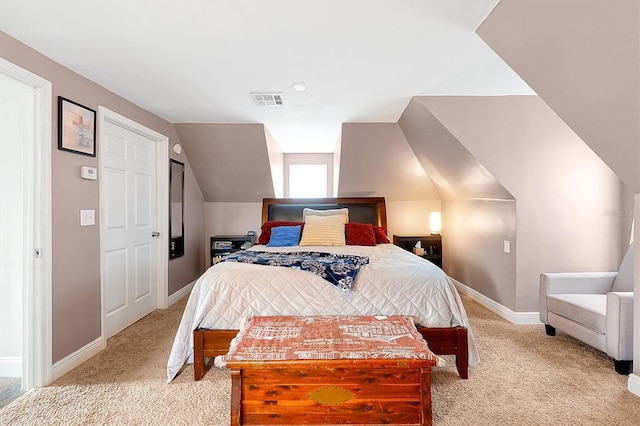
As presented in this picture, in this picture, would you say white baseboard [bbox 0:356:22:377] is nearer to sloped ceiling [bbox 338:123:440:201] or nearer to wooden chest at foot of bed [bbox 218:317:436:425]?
wooden chest at foot of bed [bbox 218:317:436:425]

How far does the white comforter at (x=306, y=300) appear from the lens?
2.16 metres

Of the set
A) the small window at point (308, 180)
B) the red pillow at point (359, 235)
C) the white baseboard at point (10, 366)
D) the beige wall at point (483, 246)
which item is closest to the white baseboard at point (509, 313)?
the beige wall at point (483, 246)

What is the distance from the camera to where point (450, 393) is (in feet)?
6.46

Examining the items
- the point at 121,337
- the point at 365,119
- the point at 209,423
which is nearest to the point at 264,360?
the point at 209,423

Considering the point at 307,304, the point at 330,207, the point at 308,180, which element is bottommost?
the point at 307,304

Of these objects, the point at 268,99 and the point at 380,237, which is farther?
the point at 380,237

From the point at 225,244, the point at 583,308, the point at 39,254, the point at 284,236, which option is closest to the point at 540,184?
the point at 583,308

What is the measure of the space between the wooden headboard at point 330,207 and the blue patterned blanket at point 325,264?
6.70 feet

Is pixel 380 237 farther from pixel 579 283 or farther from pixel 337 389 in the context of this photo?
pixel 337 389

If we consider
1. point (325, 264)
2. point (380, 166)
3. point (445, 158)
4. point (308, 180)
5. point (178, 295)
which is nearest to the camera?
point (325, 264)

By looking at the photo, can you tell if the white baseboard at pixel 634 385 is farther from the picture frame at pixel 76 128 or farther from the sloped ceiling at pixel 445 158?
the picture frame at pixel 76 128

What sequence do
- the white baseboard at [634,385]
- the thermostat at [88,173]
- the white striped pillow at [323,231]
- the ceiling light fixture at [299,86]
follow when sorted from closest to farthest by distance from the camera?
1. the white baseboard at [634,385]
2. the thermostat at [88,173]
3. the ceiling light fixture at [299,86]
4. the white striped pillow at [323,231]

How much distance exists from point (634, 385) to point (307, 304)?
6.81ft

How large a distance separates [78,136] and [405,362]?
2758 mm
